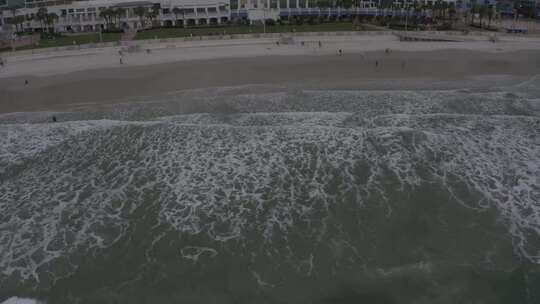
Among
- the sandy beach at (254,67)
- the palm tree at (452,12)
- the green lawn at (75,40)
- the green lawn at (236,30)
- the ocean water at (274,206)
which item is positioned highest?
the palm tree at (452,12)

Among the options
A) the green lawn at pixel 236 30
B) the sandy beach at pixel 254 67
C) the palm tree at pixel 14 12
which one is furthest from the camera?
the palm tree at pixel 14 12

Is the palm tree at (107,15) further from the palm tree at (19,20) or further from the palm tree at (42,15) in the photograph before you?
the palm tree at (19,20)

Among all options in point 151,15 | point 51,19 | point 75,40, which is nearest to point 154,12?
point 151,15

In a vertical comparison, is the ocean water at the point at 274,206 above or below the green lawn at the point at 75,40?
below

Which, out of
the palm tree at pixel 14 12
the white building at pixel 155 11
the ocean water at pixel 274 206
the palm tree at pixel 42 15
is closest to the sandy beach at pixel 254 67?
the ocean water at pixel 274 206

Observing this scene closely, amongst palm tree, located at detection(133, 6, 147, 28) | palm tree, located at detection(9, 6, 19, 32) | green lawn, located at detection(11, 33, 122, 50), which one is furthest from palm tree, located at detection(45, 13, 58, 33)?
palm tree, located at detection(133, 6, 147, 28)

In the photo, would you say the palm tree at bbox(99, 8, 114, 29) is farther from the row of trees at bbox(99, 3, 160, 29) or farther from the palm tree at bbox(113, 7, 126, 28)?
the palm tree at bbox(113, 7, 126, 28)
